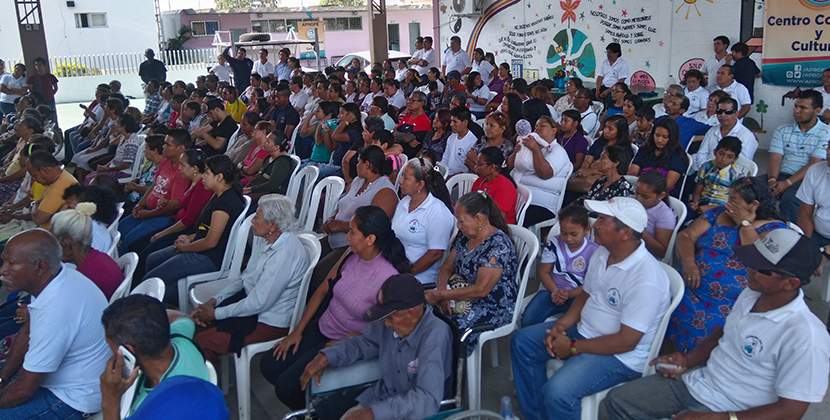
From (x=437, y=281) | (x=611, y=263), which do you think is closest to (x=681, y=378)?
(x=611, y=263)

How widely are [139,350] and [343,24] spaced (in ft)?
93.3

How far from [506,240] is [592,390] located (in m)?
0.76

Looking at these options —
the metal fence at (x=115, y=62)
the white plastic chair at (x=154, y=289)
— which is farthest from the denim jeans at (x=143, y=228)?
the metal fence at (x=115, y=62)

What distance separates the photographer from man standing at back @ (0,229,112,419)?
221 cm

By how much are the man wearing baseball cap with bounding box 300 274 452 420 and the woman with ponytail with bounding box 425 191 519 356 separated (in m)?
0.48

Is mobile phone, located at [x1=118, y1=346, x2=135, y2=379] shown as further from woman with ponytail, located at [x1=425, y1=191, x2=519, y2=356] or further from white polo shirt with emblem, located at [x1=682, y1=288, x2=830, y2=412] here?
white polo shirt with emblem, located at [x1=682, y1=288, x2=830, y2=412]

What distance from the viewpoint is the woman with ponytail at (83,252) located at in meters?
2.85

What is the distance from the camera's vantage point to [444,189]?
3848 mm

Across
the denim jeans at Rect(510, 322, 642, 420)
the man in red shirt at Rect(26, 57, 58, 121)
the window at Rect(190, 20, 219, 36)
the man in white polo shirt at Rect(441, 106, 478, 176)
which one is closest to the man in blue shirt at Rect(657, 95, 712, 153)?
the man in white polo shirt at Rect(441, 106, 478, 176)

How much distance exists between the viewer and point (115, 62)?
20359 mm

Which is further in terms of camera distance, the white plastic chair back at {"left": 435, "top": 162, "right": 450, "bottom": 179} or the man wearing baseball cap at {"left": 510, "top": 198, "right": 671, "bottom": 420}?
the white plastic chair back at {"left": 435, "top": 162, "right": 450, "bottom": 179}

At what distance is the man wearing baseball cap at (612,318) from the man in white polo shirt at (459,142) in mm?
2753

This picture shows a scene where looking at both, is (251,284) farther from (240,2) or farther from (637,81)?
(240,2)

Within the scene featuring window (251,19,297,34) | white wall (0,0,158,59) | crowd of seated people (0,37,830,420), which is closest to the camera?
crowd of seated people (0,37,830,420)
